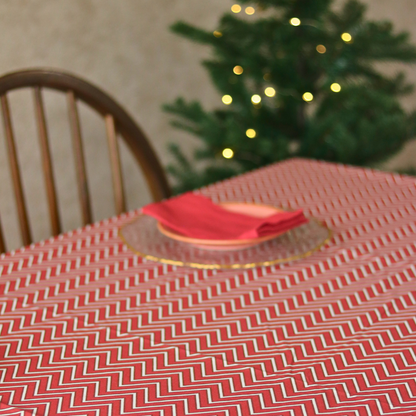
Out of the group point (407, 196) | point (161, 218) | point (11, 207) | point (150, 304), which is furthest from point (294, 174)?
point (11, 207)

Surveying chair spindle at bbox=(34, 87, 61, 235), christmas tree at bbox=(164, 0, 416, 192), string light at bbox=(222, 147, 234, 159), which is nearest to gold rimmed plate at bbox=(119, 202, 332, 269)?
chair spindle at bbox=(34, 87, 61, 235)

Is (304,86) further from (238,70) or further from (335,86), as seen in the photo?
(238,70)

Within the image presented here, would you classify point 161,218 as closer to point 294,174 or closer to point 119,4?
point 294,174

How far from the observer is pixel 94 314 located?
2.19 feet

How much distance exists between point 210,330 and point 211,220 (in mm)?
293

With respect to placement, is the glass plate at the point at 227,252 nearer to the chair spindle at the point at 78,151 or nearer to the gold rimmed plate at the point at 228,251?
the gold rimmed plate at the point at 228,251

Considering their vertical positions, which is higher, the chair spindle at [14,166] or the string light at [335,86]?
the string light at [335,86]

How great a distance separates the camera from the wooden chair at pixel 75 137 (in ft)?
3.47

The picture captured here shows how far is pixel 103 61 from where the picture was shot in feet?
7.32

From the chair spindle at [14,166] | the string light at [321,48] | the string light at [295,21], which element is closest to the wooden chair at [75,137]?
the chair spindle at [14,166]

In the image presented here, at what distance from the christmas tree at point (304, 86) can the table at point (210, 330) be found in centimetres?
100

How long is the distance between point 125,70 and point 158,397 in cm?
198

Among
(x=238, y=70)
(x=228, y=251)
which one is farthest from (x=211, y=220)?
(x=238, y=70)

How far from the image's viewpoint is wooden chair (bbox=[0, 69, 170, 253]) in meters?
1.06
